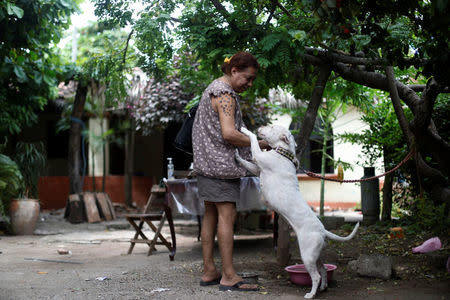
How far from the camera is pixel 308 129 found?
4.93 meters

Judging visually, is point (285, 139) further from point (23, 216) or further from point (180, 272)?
point (23, 216)

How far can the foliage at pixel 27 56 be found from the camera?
6938 mm

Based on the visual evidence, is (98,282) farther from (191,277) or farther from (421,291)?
(421,291)

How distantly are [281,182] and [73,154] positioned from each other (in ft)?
26.6

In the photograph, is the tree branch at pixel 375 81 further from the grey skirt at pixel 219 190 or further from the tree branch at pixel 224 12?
the grey skirt at pixel 219 190

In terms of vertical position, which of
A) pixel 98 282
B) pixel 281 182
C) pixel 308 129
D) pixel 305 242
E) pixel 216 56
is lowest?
pixel 98 282

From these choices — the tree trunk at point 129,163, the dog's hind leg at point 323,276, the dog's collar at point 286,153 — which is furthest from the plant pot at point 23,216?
the dog's hind leg at point 323,276

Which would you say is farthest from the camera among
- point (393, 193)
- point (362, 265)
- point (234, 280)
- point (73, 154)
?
point (73, 154)

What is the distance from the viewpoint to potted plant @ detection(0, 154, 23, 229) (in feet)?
26.4

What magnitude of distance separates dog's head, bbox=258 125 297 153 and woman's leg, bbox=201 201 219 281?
0.71m

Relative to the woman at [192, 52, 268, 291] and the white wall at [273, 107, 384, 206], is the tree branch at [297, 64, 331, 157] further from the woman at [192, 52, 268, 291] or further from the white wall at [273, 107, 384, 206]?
the white wall at [273, 107, 384, 206]

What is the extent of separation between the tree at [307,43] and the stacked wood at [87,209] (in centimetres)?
513

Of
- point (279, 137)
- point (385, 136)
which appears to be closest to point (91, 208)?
point (385, 136)

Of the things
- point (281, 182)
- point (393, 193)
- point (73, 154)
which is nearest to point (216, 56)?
point (281, 182)
